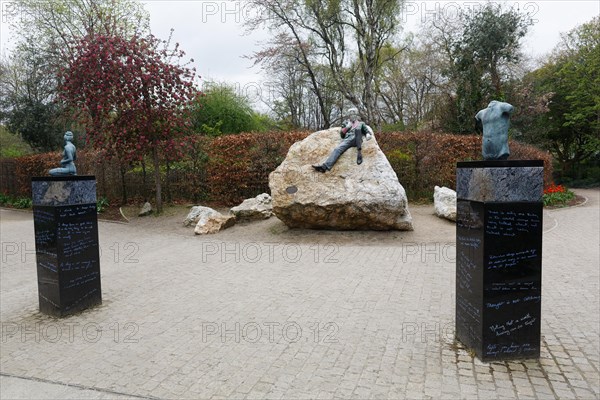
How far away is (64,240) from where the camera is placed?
17.6 ft

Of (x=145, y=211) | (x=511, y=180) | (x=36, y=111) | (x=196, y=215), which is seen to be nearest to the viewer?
(x=511, y=180)

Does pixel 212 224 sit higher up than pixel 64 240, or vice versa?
pixel 64 240

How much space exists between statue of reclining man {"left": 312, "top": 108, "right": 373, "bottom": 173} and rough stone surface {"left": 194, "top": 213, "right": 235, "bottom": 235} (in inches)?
132

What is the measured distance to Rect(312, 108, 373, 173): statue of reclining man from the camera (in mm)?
10375

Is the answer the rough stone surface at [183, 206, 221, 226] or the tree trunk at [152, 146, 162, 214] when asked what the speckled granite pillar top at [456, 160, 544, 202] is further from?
the tree trunk at [152, 146, 162, 214]

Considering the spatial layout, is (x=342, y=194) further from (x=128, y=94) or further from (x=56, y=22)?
(x=56, y=22)

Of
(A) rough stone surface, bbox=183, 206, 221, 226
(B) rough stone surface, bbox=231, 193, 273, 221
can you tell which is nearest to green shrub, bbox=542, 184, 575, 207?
(B) rough stone surface, bbox=231, 193, 273, 221

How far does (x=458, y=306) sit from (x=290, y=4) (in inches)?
902

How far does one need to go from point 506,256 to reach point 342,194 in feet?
20.4

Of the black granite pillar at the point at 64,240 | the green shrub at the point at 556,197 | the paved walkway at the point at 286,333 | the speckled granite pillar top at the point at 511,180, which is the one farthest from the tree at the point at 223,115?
the speckled granite pillar top at the point at 511,180

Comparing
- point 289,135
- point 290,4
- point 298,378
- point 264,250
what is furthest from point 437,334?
point 290,4

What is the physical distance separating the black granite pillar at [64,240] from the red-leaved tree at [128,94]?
825 cm

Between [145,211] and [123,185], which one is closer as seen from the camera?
[145,211]

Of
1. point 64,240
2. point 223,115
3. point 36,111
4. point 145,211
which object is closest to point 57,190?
point 64,240
